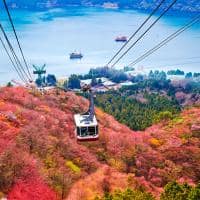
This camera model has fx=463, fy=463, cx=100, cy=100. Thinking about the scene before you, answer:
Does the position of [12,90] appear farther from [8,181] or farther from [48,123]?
[8,181]

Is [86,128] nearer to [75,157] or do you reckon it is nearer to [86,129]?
[86,129]

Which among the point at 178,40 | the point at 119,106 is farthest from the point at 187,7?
the point at 119,106

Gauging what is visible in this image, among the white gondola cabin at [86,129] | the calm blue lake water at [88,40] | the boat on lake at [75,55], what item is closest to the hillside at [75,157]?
the white gondola cabin at [86,129]

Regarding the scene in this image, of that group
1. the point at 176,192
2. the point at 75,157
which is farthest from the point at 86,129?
the point at 75,157

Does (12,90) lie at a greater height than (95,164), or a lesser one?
greater

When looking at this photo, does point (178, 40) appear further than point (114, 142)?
Yes

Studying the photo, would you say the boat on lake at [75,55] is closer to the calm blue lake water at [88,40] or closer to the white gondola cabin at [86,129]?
the calm blue lake water at [88,40]

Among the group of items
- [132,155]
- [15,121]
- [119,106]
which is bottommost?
[119,106]
